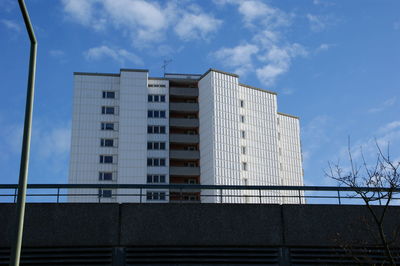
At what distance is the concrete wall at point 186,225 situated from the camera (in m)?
17.0

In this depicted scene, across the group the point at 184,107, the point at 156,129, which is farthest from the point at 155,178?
the point at 184,107

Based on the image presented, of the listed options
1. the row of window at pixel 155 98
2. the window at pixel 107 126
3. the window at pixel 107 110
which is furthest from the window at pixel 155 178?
the row of window at pixel 155 98

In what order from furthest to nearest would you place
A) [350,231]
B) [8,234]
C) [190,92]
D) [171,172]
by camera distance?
[190,92], [171,172], [350,231], [8,234]

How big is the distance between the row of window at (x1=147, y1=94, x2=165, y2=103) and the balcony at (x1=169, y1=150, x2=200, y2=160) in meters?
7.09

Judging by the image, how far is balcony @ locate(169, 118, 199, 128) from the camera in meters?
80.7

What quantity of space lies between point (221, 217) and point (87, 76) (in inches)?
2550

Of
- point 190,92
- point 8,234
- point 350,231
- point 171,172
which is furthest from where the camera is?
point 190,92

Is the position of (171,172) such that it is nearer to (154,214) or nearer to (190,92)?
(190,92)

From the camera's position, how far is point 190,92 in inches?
3258

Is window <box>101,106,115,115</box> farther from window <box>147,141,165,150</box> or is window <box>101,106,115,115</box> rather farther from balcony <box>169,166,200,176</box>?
balcony <box>169,166,200,176</box>

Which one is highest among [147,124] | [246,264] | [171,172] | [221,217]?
[147,124]

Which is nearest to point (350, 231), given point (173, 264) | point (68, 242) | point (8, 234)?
point (173, 264)

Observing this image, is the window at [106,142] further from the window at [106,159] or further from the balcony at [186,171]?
the balcony at [186,171]

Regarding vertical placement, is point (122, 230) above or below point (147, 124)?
below
